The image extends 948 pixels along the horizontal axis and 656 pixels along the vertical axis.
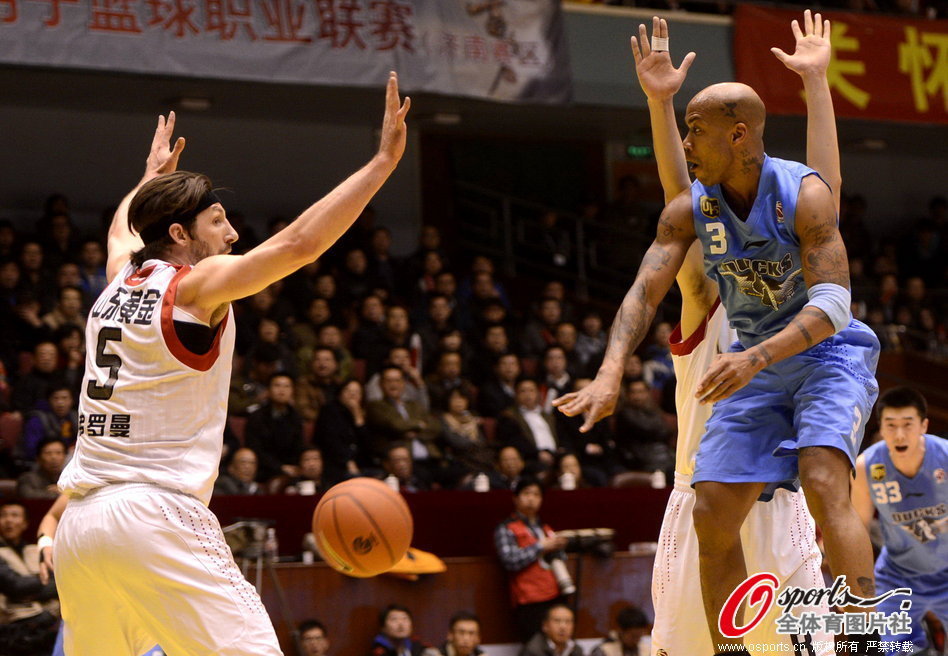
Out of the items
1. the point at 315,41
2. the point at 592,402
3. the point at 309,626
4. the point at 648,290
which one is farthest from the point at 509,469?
the point at 592,402

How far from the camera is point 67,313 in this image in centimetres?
1181

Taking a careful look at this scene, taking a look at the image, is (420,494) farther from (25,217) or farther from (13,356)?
(25,217)

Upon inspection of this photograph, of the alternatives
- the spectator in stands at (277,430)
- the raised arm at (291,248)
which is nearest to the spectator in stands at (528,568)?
the spectator in stands at (277,430)

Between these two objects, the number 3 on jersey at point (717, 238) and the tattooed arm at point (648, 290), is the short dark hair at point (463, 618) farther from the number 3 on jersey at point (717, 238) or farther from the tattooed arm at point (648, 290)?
the number 3 on jersey at point (717, 238)

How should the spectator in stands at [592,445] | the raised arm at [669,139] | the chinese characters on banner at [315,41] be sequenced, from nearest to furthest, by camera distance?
the raised arm at [669,139]
the chinese characters on banner at [315,41]
the spectator in stands at [592,445]

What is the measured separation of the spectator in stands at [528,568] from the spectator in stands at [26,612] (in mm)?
3287

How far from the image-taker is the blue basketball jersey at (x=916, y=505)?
24.6 ft

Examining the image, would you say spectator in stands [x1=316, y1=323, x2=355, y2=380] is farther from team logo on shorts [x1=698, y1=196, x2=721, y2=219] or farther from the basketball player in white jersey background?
team logo on shorts [x1=698, y1=196, x2=721, y2=219]

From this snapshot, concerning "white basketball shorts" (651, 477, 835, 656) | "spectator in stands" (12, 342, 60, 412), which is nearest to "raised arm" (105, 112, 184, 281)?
"white basketball shorts" (651, 477, 835, 656)

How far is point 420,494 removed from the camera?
10062 mm

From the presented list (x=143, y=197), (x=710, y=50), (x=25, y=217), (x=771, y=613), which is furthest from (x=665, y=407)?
(x=143, y=197)

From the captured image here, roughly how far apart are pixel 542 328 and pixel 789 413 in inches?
390

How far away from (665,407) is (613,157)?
6.32 metres

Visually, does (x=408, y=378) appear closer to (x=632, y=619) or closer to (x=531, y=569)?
(x=531, y=569)
